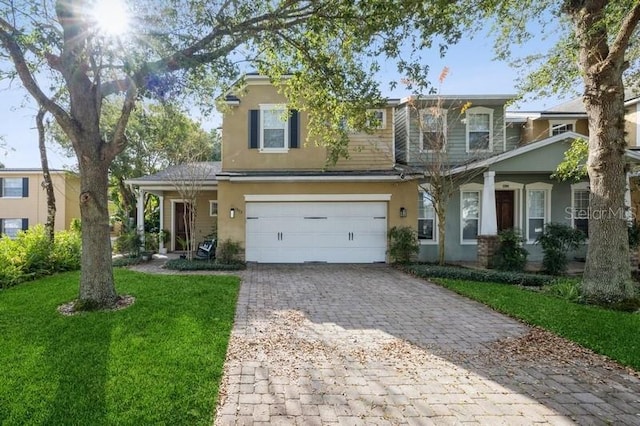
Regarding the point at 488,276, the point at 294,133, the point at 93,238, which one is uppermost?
the point at 294,133

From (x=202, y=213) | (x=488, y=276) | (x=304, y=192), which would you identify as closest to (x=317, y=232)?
(x=304, y=192)

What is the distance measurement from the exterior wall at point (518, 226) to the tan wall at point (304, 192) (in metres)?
1.42

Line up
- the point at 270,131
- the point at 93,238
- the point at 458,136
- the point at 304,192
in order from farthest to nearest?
1. the point at 458,136
2. the point at 270,131
3. the point at 304,192
4. the point at 93,238

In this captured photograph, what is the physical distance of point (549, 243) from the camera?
10391 millimetres

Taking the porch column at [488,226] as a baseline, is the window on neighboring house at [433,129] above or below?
above

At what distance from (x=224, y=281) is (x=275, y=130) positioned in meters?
6.13

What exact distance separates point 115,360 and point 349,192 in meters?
9.21

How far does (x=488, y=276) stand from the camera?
9609 mm

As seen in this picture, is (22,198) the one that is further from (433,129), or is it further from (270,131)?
(433,129)

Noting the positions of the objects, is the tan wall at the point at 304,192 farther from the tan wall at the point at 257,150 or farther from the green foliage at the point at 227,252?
the tan wall at the point at 257,150

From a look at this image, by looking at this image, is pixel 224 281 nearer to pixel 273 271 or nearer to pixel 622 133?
pixel 273 271

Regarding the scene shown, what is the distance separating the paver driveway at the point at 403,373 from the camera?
10.8 feet

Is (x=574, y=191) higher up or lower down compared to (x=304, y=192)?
higher up

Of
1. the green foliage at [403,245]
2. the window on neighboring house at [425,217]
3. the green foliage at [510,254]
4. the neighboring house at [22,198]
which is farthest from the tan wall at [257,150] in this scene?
the neighboring house at [22,198]
